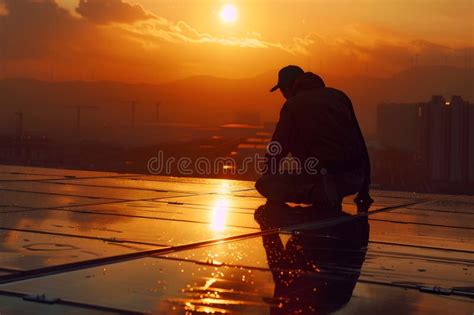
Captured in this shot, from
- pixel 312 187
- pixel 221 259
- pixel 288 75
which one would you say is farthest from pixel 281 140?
pixel 221 259

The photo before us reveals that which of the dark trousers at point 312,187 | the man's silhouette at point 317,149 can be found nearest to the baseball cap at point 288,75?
the man's silhouette at point 317,149

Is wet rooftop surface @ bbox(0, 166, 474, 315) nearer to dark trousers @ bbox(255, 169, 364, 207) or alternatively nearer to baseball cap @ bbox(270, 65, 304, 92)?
dark trousers @ bbox(255, 169, 364, 207)

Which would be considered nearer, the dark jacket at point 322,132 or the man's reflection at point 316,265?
the man's reflection at point 316,265

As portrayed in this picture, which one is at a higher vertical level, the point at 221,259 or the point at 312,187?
Answer: the point at 312,187

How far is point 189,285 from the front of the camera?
15.1ft

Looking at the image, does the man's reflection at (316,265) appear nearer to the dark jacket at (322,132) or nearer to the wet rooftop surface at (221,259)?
the wet rooftop surface at (221,259)

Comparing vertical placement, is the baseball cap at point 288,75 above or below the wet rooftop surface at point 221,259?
above

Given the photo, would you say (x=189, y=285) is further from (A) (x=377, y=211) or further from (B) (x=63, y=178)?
(B) (x=63, y=178)

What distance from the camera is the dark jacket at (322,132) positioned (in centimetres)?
975

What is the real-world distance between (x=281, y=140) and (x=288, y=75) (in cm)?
103

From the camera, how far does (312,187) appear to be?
9711 mm

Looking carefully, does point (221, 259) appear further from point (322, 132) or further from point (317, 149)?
point (322, 132)

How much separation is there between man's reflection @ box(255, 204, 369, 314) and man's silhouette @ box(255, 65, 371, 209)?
1.40 metres

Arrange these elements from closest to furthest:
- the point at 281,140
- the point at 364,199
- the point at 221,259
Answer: the point at 221,259, the point at 281,140, the point at 364,199
